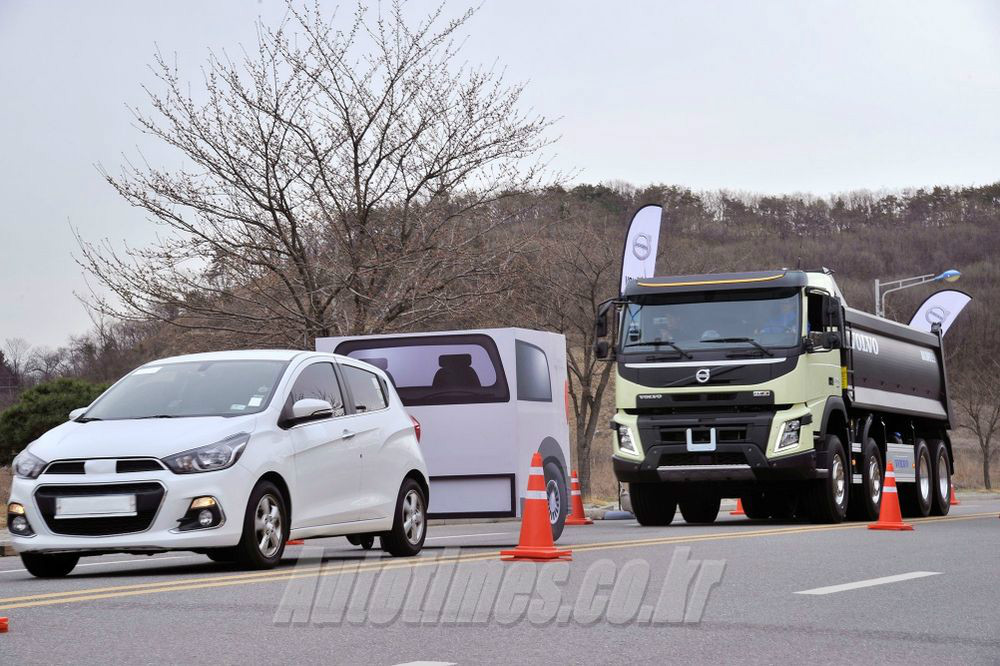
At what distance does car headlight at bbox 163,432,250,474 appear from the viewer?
1058cm

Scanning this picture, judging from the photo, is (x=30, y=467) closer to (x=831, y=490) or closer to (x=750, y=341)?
(x=750, y=341)

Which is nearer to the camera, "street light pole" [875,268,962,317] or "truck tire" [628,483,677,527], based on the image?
"truck tire" [628,483,677,527]

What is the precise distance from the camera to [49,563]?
35.6 ft

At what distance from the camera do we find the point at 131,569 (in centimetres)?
1173

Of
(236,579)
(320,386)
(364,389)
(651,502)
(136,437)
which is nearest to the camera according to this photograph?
(236,579)

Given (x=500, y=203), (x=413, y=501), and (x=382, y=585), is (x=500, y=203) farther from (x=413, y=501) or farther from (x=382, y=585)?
(x=382, y=585)

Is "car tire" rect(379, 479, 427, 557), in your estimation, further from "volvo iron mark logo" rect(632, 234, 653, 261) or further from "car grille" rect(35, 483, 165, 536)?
"volvo iron mark logo" rect(632, 234, 653, 261)

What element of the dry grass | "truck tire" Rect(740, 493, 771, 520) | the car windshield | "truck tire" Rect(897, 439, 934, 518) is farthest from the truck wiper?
the dry grass

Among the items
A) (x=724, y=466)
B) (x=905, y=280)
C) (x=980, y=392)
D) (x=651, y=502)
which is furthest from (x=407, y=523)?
(x=980, y=392)

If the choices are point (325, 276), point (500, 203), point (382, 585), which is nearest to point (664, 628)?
point (382, 585)

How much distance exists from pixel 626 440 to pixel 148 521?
999cm

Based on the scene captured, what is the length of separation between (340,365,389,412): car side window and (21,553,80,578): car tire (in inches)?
110

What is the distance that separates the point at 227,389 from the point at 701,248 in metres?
34.9

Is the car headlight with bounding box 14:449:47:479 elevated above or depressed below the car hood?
below
